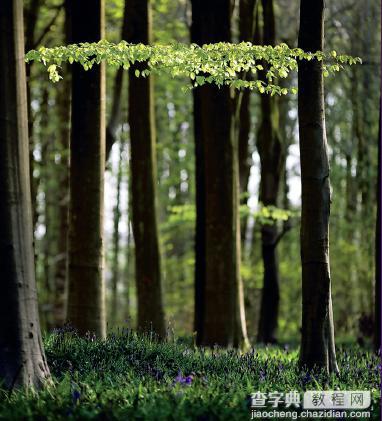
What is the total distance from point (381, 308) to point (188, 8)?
11.1 m

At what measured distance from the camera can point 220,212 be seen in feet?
42.0

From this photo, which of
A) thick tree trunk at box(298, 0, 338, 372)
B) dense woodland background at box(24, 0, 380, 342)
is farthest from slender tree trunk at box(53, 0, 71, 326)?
thick tree trunk at box(298, 0, 338, 372)

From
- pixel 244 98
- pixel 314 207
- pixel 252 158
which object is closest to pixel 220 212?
pixel 314 207

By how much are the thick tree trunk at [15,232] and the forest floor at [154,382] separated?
1.06 ft

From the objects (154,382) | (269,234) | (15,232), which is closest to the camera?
(154,382)

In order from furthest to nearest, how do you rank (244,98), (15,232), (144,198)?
(244,98) < (144,198) < (15,232)

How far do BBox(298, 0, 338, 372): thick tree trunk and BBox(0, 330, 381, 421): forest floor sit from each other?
1.17 feet

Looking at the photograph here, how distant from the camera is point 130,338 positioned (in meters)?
9.75

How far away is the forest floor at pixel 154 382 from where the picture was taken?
6.23m

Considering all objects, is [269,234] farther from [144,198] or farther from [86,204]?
[86,204]

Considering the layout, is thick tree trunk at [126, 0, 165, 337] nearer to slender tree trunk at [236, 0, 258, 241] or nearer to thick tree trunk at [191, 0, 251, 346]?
→ thick tree trunk at [191, 0, 251, 346]

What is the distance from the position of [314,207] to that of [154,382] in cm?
293

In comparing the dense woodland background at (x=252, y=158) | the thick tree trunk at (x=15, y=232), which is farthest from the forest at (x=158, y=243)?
the dense woodland background at (x=252, y=158)

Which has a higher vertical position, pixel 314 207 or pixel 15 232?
pixel 314 207
